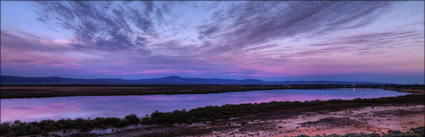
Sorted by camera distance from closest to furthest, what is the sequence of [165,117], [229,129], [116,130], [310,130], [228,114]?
[310,130] → [229,129] → [116,130] → [165,117] → [228,114]

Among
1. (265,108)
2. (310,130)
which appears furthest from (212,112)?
(310,130)

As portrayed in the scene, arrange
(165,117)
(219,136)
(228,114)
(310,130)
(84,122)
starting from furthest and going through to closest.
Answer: (228,114) < (165,117) < (84,122) < (310,130) < (219,136)

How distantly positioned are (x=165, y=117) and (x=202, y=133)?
631 centimetres

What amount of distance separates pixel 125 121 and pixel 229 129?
8063 millimetres

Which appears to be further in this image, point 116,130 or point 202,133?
point 116,130

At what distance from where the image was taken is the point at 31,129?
12.6 metres

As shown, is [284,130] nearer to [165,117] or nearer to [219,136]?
[219,136]

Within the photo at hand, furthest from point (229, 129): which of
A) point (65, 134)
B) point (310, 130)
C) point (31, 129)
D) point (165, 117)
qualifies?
point (31, 129)

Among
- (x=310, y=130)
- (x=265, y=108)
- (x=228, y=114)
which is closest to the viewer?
→ (x=310, y=130)

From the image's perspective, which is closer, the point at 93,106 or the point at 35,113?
the point at 35,113

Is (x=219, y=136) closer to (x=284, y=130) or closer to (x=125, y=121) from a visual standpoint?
(x=284, y=130)

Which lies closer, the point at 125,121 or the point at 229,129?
the point at 229,129

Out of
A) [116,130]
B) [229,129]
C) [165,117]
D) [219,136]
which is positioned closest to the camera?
[219,136]

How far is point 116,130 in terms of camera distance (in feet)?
44.5
